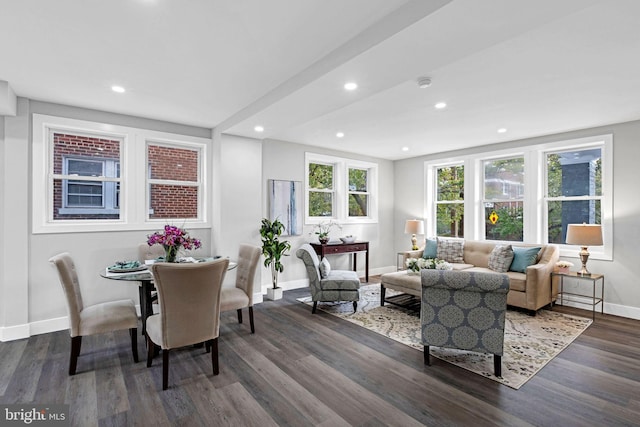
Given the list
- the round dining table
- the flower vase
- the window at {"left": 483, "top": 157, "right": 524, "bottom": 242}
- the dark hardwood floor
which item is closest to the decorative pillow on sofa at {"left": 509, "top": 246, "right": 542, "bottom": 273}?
the window at {"left": 483, "top": 157, "right": 524, "bottom": 242}

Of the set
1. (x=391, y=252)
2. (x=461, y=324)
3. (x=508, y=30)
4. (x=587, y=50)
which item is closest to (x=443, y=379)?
(x=461, y=324)

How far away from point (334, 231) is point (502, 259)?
2904 mm

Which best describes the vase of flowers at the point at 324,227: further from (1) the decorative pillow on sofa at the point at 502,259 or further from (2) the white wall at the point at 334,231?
(1) the decorative pillow on sofa at the point at 502,259

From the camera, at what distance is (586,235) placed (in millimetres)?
4250

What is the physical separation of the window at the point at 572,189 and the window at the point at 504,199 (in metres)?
0.42

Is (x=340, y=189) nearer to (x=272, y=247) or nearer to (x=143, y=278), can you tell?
(x=272, y=247)

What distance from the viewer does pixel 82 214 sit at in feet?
13.2

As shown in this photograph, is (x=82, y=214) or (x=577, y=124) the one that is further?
(x=577, y=124)

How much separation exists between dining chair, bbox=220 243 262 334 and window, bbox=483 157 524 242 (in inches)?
174

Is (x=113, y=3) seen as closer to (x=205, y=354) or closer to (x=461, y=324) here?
(x=205, y=354)

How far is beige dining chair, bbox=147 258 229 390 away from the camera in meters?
2.46

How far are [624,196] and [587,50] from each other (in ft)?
9.88

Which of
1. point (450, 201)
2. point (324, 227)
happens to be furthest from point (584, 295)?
point (324, 227)

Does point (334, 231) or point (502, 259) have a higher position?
point (334, 231)
